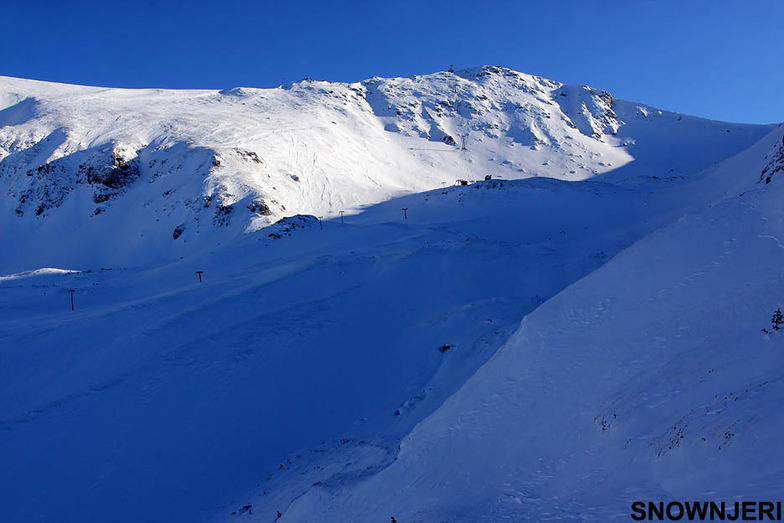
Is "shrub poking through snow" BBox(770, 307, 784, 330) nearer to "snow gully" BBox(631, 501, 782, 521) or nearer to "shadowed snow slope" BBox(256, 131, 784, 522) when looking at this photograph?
"shadowed snow slope" BBox(256, 131, 784, 522)

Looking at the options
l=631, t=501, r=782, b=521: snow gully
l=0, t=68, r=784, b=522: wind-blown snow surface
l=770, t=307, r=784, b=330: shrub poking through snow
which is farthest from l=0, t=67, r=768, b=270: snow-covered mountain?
l=631, t=501, r=782, b=521: snow gully

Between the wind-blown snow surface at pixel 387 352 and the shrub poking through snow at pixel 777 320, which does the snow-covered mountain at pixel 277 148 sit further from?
the shrub poking through snow at pixel 777 320

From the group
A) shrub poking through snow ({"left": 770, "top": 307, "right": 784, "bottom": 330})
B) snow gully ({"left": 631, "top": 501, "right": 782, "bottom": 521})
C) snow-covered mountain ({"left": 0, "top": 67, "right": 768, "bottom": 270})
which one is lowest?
snow gully ({"left": 631, "top": 501, "right": 782, "bottom": 521})

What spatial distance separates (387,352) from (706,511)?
15.8 m

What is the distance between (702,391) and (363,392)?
12.9 metres

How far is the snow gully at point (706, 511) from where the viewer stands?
4659 mm

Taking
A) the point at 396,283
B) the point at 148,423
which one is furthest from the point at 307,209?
the point at 148,423

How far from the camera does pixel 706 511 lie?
5062 mm

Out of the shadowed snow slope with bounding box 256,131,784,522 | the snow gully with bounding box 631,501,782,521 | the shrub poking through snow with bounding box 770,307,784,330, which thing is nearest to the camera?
the snow gully with bounding box 631,501,782,521

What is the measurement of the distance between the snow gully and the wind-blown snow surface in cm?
22

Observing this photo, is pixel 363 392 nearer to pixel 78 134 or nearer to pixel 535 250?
pixel 535 250

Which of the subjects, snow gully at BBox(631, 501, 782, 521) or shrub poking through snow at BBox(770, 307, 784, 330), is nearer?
snow gully at BBox(631, 501, 782, 521)

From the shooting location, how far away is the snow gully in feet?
15.3

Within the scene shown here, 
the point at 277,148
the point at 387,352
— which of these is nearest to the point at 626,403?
the point at 387,352
